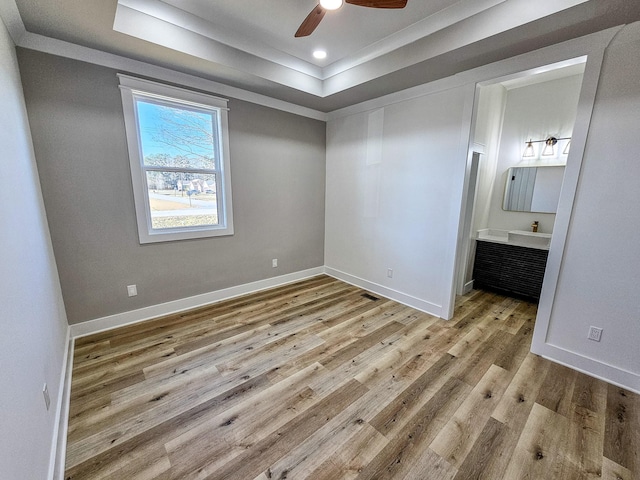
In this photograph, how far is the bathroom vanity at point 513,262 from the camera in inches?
130

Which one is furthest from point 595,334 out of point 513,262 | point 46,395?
point 46,395

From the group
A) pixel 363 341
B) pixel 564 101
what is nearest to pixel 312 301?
pixel 363 341

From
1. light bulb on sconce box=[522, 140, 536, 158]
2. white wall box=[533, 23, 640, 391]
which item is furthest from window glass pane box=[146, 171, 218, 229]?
light bulb on sconce box=[522, 140, 536, 158]

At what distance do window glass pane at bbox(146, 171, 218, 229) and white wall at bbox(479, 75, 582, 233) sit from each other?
4.14 meters

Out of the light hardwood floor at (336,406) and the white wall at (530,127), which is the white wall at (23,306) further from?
the white wall at (530,127)

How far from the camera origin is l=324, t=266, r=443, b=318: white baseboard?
3105mm

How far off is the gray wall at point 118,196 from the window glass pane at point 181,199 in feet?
0.72

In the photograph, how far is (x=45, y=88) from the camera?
6.98 feet

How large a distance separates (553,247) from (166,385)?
332 cm

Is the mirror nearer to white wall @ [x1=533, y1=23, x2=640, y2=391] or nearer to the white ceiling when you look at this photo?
white wall @ [x1=533, y1=23, x2=640, y2=391]

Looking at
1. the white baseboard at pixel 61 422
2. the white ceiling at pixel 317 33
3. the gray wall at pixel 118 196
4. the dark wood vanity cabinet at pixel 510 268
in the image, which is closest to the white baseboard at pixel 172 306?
the gray wall at pixel 118 196

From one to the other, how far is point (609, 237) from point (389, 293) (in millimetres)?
2151

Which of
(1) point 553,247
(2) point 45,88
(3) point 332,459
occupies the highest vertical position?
(2) point 45,88

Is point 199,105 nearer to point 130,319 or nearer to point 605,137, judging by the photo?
point 130,319
